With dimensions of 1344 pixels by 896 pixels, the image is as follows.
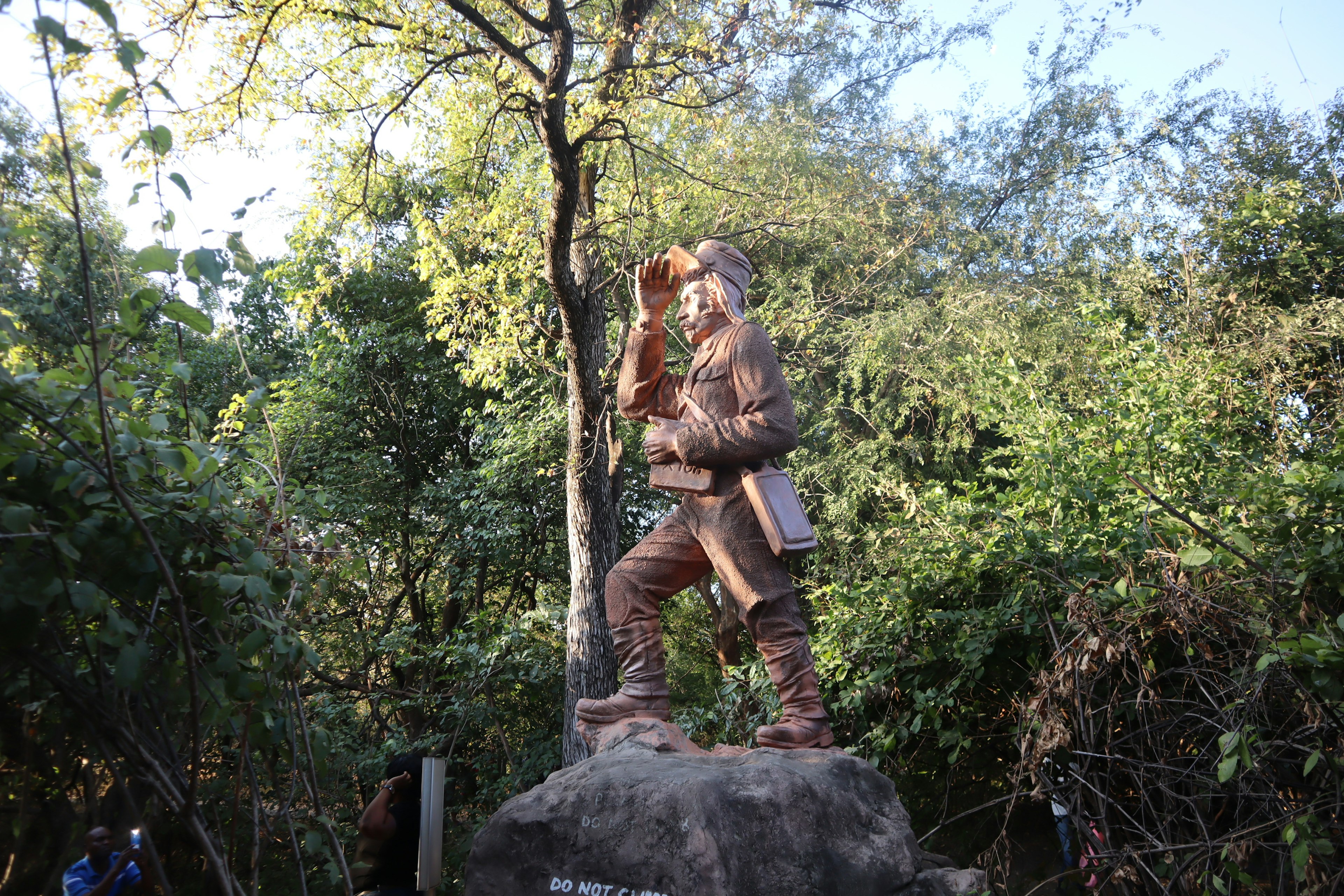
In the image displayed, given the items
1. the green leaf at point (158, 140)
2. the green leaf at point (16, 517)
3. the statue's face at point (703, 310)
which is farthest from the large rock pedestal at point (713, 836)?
the green leaf at point (158, 140)

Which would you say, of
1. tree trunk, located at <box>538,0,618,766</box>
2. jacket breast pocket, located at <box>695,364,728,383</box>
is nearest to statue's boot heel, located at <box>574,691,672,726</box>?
jacket breast pocket, located at <box>695,364,728,383</box>

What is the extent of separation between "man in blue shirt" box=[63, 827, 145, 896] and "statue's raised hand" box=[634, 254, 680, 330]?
2.79 m

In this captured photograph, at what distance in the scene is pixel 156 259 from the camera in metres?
1.85

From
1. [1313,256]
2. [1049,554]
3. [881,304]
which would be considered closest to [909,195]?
[881,304]

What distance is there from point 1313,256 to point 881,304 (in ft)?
15.2

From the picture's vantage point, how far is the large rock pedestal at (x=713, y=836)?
2795 mm

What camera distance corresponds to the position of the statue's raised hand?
413 cm

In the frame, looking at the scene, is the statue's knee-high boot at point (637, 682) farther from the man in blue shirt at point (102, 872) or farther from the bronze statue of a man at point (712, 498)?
the man in blue shirt at point (102, 872)

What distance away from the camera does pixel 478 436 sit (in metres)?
12.1

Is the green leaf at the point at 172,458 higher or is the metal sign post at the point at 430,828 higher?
the green leaf at the point at 172,458

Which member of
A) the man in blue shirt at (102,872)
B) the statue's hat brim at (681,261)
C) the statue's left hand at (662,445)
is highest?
the statue's hat brim at (681,261)

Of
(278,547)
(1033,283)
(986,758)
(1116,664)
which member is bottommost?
(986,758)

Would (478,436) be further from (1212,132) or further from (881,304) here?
(1212,132)

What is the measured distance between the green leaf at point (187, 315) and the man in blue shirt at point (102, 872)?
1.16 m
